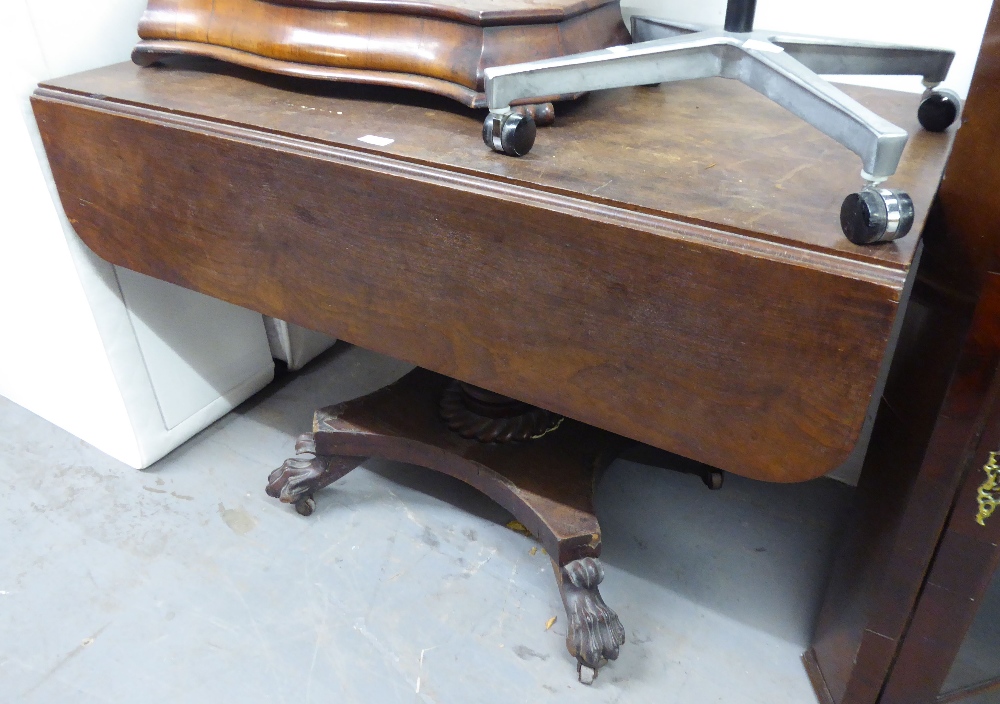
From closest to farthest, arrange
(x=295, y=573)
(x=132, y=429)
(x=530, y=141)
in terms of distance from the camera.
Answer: (x=530, y=141) → (x=295, y=573) → (x=132, y=429)

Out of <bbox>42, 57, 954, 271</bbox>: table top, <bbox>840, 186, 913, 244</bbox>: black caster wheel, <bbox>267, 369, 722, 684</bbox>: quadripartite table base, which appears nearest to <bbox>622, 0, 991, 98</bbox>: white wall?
<bbox>42, 57, 954, 271</bbox>: table top

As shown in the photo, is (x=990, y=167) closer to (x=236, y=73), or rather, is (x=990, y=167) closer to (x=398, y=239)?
(x=398, y=239)

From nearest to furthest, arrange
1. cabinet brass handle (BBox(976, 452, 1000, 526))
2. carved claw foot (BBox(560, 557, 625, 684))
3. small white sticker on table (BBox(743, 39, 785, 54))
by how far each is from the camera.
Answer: cabinet brass handle (BBox(976, 452, 1000, 526)) → small white sticker on table (BBox(743, 39, 785, 54)) → carved claw foot (BBox(560, 557, 625, 684))

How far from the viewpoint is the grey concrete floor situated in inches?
38.7

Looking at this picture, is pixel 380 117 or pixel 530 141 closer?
pixel 530 141

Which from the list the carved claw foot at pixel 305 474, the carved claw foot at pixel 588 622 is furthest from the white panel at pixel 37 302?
the carved claw foot at pixel 588 622

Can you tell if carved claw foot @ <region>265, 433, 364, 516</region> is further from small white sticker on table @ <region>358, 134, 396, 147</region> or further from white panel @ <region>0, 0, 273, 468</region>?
small white sticker on table @ <region>358, 134, 396, 147</region>

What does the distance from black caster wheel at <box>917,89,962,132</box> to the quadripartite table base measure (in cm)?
60

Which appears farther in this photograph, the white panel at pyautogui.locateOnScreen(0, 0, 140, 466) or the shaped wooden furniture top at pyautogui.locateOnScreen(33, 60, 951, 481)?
the white panel at pyautogui.locateOnScreen(0, 0, 140, 466)

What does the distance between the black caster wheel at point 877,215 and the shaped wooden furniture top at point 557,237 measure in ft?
0.04

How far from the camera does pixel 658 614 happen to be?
1.07 meters

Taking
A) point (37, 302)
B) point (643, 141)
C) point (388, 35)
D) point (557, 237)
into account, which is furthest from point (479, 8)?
point (37, 302)

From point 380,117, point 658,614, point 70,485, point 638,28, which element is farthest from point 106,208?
point 658,614

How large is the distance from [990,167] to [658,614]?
0.72m
